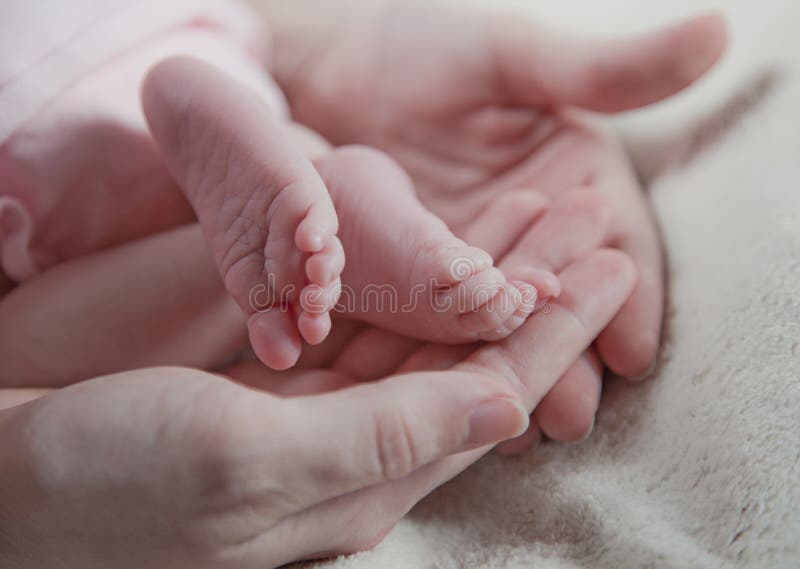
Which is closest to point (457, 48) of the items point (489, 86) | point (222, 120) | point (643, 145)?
point (489, 86)

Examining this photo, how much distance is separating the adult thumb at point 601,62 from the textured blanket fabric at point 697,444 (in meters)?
0.12

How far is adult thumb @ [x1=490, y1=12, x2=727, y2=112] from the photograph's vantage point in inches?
33.5

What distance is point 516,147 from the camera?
0.97 meters

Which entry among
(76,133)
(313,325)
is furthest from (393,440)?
(76,133)

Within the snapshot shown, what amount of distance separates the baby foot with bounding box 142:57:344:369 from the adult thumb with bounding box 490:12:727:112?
0.36 metres

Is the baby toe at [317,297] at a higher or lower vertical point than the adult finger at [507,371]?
higher

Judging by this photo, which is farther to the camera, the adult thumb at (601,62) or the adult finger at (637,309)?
the adult thumb at (601,62)

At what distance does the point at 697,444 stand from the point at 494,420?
8.6 inches

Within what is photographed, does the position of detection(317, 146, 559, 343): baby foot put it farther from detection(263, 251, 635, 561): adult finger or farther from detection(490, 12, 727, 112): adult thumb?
detection(490, 12, 727, 112): adult thumb

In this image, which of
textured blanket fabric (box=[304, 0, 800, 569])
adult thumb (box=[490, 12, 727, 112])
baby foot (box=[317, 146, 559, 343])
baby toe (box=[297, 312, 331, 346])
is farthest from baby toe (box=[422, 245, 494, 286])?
adult thumb (box=[490, 12, 727, 112])

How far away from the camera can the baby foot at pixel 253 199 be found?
0.59 m

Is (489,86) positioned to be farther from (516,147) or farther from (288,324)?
(288,324)

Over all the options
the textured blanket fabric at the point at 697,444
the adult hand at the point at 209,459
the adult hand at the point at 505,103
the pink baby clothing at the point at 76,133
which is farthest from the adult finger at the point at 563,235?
the pink baby clothing at the point at 76,133

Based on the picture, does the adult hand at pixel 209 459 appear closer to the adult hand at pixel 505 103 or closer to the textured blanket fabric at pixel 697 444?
the textured blanket fabric at pixel 697 444
